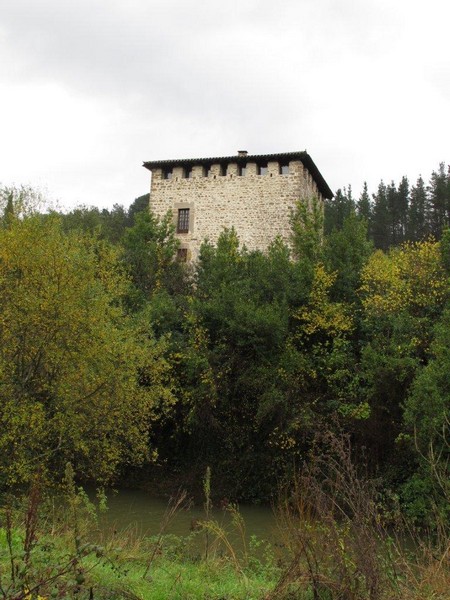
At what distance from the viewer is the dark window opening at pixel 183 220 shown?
30.5 metres

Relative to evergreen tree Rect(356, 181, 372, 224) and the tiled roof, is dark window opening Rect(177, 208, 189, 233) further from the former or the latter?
evergreen tree Rect(356, 181, 372, 224)

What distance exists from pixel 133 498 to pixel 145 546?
1092 centimetres

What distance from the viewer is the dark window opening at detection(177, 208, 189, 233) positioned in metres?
30.5

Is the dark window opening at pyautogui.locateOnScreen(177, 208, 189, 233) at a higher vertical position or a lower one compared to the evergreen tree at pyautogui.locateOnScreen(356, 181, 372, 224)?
lower

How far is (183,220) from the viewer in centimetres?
3064

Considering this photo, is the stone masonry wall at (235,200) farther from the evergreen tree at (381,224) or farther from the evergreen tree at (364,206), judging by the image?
the evergreen tree at (364,206)

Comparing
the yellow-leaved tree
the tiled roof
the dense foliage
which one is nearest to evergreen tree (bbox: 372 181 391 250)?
the tiled roof

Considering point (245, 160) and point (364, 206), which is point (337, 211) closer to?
point (364, 206)

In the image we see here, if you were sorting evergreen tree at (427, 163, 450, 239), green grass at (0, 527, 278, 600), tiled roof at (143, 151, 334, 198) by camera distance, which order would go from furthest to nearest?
1. evergreen tree at (427, 163, 450, 239)
2. tiled roof at (143, 151, 334, 198)
3. green grass at (0, 527, 278, 600)

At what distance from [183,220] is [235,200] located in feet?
10.0

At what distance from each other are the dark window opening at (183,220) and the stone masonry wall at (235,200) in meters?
0.23

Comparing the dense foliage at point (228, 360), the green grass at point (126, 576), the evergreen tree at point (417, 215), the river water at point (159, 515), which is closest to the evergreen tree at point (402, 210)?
the evergreen tree at point (417, 215)

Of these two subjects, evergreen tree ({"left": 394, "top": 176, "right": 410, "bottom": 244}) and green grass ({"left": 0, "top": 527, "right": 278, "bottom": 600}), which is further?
evergreen tree ({"left": 394, "top": 176, "right": 410, "bottom": 244})

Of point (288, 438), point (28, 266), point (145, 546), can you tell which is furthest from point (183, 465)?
point (145, 546)
